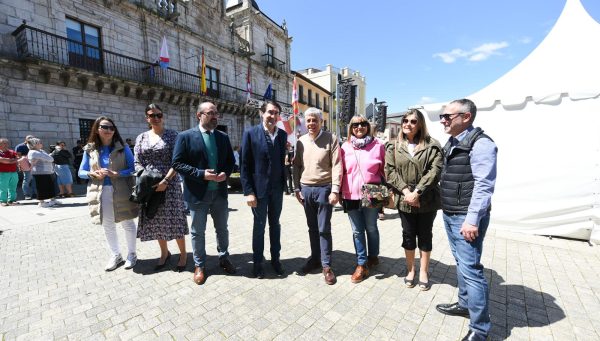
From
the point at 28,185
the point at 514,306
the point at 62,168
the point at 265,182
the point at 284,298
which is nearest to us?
the point at 514,306

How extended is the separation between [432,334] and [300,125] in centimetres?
812

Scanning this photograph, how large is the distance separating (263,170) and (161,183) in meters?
1.25

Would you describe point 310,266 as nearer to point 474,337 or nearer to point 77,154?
point 474,337

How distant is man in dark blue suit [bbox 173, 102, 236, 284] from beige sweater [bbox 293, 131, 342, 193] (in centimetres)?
103

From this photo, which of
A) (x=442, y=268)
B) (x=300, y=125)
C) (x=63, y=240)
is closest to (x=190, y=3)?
(x=300, y=125)

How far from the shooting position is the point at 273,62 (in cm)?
2400

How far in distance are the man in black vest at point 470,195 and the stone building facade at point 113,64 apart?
40.0 ft

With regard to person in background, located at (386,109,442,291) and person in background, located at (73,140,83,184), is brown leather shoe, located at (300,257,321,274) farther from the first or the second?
person in background, located at (73,140,83,184)

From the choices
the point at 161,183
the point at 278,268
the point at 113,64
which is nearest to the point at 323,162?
the point at 278,268

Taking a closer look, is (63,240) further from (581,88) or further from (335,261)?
(581,88)

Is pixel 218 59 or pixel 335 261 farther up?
pixel 218 59

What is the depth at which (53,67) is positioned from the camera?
10.5 m

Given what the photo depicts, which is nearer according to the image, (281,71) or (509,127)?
(509,127)

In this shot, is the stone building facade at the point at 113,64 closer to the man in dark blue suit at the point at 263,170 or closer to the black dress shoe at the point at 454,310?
the man in dark blue suit at the point at 263,170
